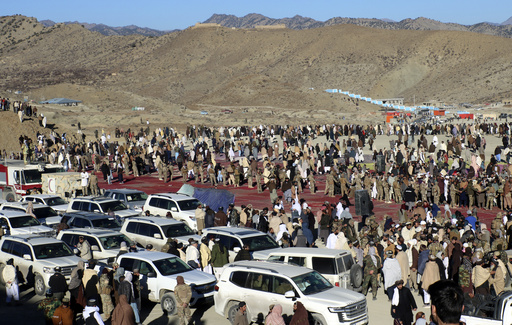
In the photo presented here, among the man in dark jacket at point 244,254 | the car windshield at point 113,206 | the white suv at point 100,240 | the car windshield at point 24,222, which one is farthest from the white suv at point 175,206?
the man in dark jacket at point 244,254

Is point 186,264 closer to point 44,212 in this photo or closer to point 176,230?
point 176,230

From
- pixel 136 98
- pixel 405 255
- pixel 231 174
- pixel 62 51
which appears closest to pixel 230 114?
pixel 136 98

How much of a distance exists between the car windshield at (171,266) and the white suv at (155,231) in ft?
9.56

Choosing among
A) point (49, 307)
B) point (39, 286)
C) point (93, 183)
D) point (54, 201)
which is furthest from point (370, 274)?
point (93, 183)

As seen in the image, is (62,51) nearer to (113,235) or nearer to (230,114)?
(230,114)

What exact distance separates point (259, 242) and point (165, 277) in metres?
3.20

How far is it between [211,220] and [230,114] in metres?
66.0

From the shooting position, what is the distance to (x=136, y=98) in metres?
95.7

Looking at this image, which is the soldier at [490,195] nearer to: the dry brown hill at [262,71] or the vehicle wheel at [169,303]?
the vehicle wheel at [169,303]

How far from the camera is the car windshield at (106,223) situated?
62.4 ft

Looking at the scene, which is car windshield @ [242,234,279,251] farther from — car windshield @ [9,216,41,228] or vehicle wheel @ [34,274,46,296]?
car windshield @ [9,216,41,228]

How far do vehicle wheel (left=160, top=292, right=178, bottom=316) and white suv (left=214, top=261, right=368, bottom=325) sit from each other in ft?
3.41

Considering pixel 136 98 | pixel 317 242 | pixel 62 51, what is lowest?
pixel 317 242

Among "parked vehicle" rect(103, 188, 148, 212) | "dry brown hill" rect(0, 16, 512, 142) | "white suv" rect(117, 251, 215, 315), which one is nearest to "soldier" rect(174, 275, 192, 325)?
"white suv" rect(117, 251, 215, 315)
